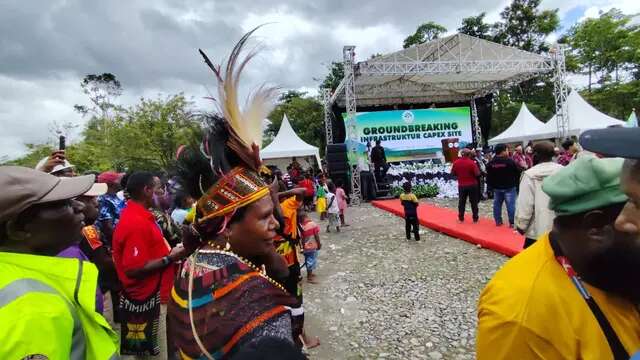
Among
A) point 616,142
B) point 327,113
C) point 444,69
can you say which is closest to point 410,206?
point 616,142

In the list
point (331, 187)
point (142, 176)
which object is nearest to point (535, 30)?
point (331, 187)

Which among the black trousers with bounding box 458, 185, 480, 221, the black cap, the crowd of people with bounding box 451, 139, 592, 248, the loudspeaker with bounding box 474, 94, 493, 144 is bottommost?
the black trousers with bounding box 458, 185, 480, 221

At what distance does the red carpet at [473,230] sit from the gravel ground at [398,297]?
0.18 meters

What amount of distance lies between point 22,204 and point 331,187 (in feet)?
27.7

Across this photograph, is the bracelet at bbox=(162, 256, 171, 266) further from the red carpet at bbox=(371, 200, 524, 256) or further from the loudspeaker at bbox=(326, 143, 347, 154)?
the loudspeaker at bbox=(326, 143, 347, 154)

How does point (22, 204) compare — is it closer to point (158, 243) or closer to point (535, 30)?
point (158, 243)

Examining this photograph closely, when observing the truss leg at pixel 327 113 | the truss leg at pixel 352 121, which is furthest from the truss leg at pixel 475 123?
the truss leg at pixel 352 121

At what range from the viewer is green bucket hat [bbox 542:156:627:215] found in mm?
1219

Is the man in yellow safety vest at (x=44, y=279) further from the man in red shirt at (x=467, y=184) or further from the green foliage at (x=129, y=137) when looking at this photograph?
the green foliage at (x=129, y=137)

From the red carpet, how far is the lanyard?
478 cm

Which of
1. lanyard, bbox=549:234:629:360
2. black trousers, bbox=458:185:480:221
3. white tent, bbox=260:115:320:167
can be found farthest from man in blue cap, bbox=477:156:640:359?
white tent, bbox=260:115:320:167

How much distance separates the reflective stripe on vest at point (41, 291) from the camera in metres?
0.97

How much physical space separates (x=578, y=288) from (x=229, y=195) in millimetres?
1175

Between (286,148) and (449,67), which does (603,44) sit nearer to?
(449,67)
